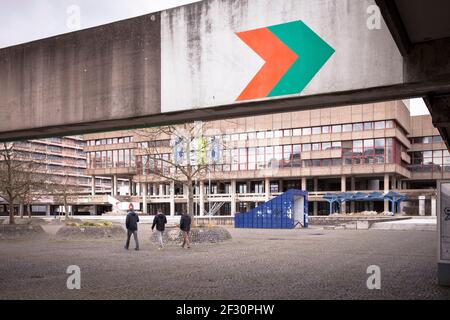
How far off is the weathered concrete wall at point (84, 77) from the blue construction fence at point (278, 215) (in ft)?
91.1

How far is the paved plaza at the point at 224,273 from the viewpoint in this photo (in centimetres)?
943

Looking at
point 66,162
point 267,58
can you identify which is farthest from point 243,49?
point 66,162

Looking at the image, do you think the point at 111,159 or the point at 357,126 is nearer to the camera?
the point at 357,126

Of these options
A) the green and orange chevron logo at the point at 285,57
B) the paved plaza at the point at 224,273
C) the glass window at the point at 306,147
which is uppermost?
the glass window at the point at 306,147

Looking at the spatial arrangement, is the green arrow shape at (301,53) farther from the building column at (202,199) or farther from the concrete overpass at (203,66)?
the building column at (202,199)

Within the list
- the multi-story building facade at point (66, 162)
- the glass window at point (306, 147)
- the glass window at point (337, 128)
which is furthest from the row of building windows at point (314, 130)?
the multi-story building facade at point (66, 162)

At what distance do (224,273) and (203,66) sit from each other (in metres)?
5.86

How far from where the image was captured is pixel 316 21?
7.90 meters

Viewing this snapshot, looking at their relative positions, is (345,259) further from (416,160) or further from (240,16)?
(416,160)

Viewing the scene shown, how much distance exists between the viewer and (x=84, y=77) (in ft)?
32.4

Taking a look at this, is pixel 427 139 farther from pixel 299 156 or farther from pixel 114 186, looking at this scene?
pixel 114 186

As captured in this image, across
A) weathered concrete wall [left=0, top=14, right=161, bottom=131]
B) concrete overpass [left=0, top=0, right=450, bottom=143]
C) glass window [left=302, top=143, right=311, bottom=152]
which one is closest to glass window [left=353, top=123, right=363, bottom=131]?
glass window [left=302, top=143, right=311, bottom=152]

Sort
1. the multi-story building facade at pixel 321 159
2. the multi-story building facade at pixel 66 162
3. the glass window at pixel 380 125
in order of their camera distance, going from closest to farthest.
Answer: the multi-story building facade at pixel 321 159, the glass window at pixel 380 125, the multi-story building facade at pixel 66 162
